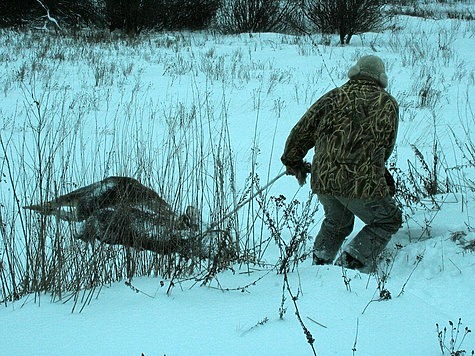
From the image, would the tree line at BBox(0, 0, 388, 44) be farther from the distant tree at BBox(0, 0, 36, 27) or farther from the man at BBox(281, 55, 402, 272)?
the man at BBox(281, 55, 402, 272)

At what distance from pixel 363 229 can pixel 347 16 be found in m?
11.1

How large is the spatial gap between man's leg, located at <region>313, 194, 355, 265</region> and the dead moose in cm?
66

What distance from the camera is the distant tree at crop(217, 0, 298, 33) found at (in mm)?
16469

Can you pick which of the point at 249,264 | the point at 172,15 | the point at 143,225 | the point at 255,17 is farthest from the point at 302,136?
the point at 172,15

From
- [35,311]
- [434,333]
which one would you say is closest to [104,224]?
[35,311]

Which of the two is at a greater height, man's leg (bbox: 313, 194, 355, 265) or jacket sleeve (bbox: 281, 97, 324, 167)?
jacket sleeve (bbox: 281, 97, 324, 167)

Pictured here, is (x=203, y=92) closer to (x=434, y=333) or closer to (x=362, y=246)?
(x=362, y=246)

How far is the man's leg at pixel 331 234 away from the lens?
352 cm

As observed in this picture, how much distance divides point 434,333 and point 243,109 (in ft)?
18.6

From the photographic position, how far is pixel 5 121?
6.90 m

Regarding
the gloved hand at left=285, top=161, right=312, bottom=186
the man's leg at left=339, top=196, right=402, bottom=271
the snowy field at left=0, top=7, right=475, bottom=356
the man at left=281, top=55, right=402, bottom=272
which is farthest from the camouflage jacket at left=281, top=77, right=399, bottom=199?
the snowy field at left=0, top=7, right=475, bottom=356

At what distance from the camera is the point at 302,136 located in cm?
341

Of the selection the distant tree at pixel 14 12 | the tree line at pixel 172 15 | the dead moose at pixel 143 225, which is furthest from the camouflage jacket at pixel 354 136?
the distant tree at pixel 14 12

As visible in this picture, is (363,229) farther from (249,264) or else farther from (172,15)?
(172,15)
